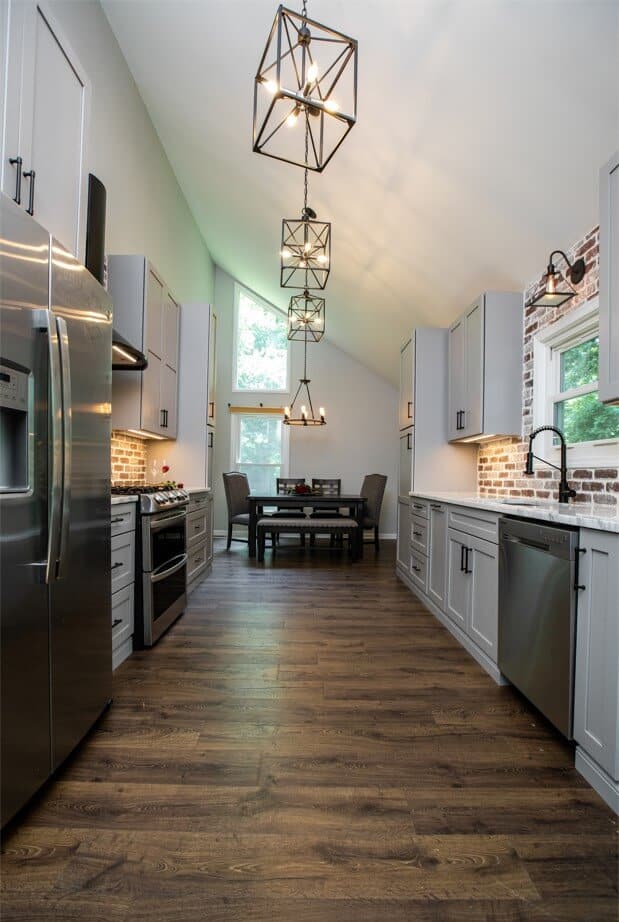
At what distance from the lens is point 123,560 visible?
100 inches

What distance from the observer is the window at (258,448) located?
7605 mm

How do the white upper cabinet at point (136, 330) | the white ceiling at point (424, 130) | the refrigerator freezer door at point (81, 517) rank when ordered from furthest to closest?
the white upper cabinet at point (136, 330), the white ceiling at point (424, 130), the refrigerator freezer door at point (81, 517)

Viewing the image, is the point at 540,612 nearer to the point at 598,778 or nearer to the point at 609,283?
the point at 598,778

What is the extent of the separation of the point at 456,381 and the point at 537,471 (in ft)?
3.82

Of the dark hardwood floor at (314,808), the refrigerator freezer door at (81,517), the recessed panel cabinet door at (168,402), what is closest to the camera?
the dark hardwood floor at (314,808)

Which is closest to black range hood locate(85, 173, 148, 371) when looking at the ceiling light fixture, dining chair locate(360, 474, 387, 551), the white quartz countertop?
the white quartz countertop

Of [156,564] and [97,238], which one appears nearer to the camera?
[97,238]

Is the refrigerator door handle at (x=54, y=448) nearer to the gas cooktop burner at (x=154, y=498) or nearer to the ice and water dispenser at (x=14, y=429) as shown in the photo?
the ice and water dispenser at (x=14, y=429)

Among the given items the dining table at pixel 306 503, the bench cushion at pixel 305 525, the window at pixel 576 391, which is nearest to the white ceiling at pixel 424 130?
the window at pixel 576 391

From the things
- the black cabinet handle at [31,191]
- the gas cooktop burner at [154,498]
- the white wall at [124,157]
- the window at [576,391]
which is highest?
the white wall at [124,157]

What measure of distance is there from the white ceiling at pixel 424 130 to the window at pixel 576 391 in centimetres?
51

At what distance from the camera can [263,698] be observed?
2113mm

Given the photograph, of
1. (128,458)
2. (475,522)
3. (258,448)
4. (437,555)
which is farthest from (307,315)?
(475,522)

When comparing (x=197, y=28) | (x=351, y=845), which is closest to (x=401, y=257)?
(x=197, y=28)
